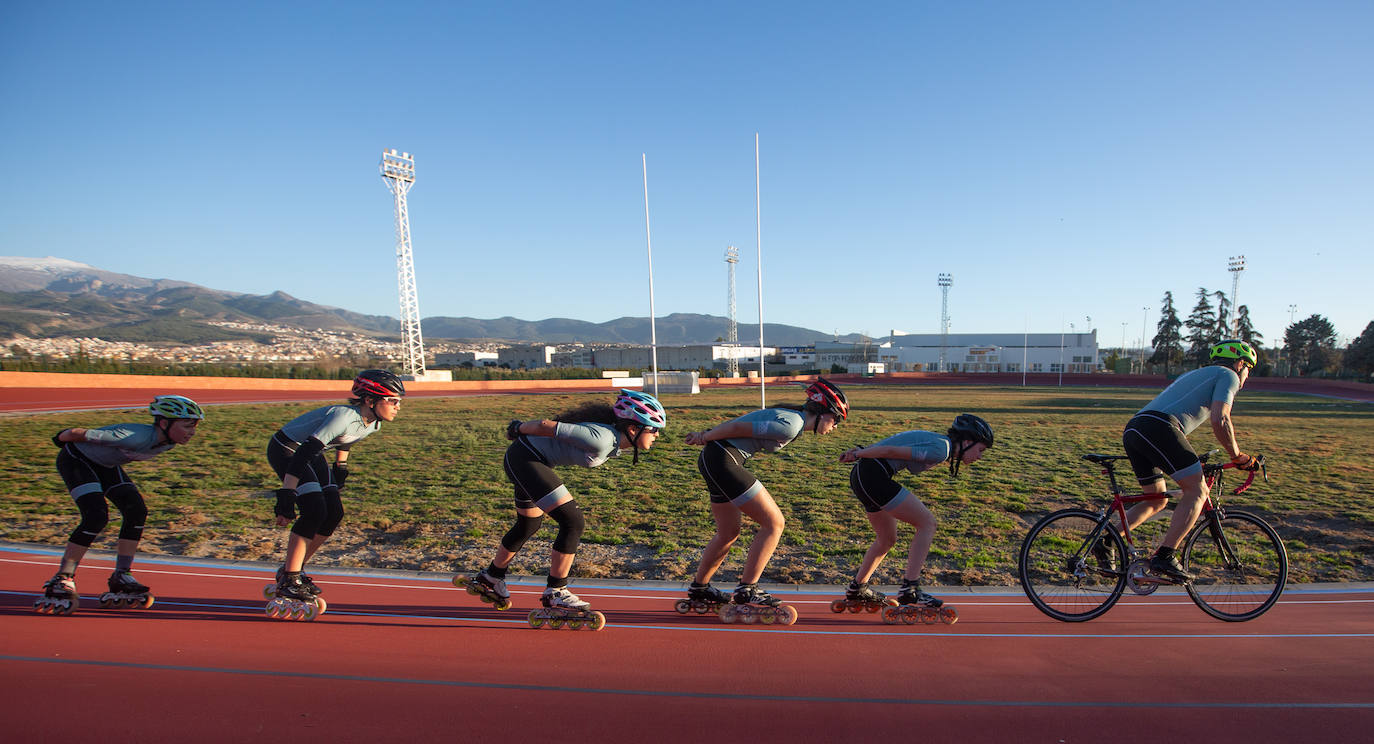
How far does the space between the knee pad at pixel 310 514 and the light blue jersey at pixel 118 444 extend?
1.18 meters

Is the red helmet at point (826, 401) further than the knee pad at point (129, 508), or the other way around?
the knee pad at point (129, 508)

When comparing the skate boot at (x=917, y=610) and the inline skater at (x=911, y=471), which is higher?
the inline skater at (x=911, y=471)

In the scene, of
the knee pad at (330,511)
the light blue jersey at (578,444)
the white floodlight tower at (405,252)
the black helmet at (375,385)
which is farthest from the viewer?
the white floodlight tower at (405,252)

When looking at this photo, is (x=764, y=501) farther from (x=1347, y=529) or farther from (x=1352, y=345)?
(x=1352, y=345)

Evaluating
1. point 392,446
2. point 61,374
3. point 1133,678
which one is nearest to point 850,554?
point 1133,678

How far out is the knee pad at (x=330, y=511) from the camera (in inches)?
213

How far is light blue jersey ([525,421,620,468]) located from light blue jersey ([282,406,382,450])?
56.5 inches

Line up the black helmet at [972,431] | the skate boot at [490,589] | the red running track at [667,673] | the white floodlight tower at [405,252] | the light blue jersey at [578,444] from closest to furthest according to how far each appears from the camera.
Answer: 1. the red running track at [667,673]
2. the light blue jersey at [578,444]
3. the black helmet at [972,431]
4. the skate boot at [490,589]
5. the white floodlight tower at [405,252]

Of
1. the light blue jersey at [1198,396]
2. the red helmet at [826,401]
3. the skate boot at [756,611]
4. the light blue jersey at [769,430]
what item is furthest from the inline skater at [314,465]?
the light blue jersey at [1198,396]

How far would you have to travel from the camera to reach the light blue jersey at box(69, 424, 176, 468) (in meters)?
5.17

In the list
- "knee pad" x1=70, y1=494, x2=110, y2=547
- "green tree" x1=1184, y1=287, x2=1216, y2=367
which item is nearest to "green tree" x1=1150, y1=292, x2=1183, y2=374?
"green tree" x1=1184, y1=287, x2=1216, y2=367

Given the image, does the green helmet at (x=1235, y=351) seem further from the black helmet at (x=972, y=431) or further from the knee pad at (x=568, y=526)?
the knee pad at (x=568, y=526)

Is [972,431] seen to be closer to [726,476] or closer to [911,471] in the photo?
[911,471]

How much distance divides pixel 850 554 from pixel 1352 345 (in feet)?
295
